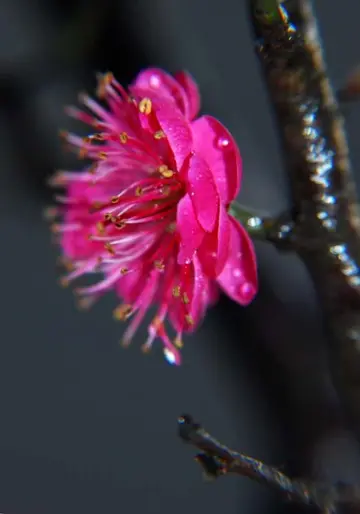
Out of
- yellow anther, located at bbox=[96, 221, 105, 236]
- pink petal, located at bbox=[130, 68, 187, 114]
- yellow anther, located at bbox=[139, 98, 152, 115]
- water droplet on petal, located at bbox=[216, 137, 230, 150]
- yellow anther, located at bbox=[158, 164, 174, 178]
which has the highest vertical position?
pink petal, located at bbox=[130, 68, 187, 114]

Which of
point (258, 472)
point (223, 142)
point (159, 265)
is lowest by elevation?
point (258, 472)

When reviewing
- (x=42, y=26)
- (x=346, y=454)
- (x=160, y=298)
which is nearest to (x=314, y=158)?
(x=160, y=298)

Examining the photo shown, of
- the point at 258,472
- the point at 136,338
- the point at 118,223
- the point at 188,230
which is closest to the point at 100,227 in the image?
the point at 118,223

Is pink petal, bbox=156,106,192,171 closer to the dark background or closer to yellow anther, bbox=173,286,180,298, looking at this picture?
yellow anther, bbox=173,286,180,298

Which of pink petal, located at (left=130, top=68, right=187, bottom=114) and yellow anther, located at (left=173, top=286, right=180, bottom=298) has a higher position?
pink petal, located at (left=130, top=68, right=187, bottom=114)

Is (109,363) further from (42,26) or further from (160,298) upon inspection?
(160,298)

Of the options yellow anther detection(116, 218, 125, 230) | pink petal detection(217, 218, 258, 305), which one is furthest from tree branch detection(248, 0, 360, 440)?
yellow anther detection(116, 218, 125, 230)

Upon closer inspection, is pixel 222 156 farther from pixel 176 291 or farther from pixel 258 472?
pixel 258 472
